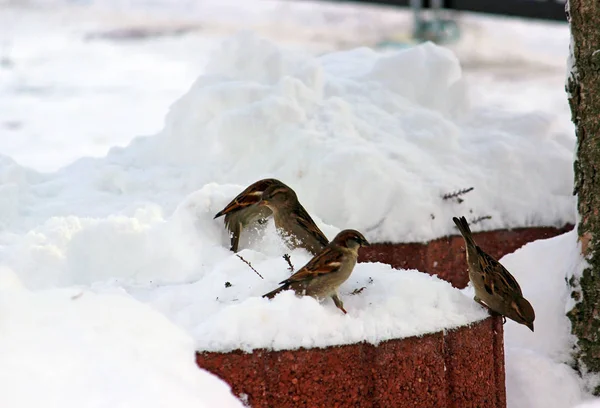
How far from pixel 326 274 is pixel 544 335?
1567 mm

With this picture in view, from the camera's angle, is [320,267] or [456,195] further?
[456,195]

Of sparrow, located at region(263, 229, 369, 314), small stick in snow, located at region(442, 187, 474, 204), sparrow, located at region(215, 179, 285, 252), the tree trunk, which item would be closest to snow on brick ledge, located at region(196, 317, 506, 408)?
sparrow, located at region(263, 229, 369, 314)

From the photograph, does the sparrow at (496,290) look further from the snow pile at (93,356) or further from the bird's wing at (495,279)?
the snow pile at (93,356)

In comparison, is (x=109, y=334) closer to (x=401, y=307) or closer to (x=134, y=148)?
(x=401, y=307)

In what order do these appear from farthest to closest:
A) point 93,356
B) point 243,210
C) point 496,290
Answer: point 243,210
point 496,290
point 93,356

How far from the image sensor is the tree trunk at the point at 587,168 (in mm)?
4609

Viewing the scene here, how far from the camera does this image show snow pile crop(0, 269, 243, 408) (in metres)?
3.37

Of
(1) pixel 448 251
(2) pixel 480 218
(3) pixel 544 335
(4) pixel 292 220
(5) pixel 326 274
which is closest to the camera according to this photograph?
(5) pixel 326 274

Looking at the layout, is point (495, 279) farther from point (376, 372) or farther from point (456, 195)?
point (456, 195)

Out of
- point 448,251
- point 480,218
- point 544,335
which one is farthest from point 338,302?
point 480,218

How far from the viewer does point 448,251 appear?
5707 millimetres

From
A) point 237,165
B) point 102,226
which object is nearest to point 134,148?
point 237,165

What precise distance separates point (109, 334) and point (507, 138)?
11.6 feet

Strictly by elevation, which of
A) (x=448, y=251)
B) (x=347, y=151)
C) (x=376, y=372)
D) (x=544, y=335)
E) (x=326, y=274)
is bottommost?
(x=448, y=251)
